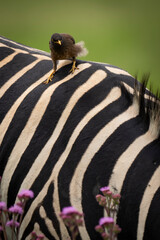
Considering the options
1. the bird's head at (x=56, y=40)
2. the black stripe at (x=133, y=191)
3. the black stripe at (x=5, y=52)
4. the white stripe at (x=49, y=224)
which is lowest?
the white stripe at (x=49, y=224)

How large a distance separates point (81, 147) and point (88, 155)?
0.04 meters

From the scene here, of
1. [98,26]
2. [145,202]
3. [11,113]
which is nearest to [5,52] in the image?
[11,113]

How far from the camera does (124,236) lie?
1154 millimetres

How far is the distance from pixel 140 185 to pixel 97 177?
149 millimetres

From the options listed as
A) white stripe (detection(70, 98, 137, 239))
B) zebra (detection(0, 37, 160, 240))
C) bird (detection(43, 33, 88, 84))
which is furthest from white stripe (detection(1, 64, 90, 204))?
white stripe (detection(70, 98, 137, 239))

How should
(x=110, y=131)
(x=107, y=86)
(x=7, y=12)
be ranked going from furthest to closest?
(x=7, y=12) < (x=107, y=86) < (x=110, y=131)

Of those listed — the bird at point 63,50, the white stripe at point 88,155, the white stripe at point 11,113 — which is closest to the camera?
the white stripe at point 88,155

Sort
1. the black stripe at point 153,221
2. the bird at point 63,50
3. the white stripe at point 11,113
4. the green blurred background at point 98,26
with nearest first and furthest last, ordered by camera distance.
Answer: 1. the black stripe at point 153,221
2. the white stripe at point 11,113
3. the bird at point 63,50
4. the green blurred background at point 98,26

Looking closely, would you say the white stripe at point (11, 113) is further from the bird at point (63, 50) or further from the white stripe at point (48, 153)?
the white stripe at point (48, 153)

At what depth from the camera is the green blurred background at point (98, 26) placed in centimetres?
655

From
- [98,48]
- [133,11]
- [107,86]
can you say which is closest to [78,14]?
[133,11]

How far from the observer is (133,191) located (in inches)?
45.5

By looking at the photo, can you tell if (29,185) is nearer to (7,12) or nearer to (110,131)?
(110,131)

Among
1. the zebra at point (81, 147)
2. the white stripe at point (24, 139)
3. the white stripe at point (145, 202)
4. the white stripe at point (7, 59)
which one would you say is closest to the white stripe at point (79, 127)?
the zebra at point (81, 147)
